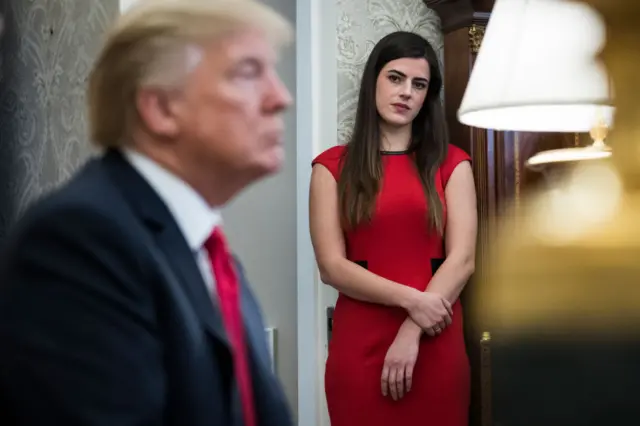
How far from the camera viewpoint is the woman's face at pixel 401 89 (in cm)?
201

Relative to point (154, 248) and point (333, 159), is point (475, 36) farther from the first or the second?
point (154, 248)

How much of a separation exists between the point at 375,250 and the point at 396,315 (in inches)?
6.7

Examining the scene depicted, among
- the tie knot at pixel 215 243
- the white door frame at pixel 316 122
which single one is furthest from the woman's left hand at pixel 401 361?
the tie knot at pixel 215 243

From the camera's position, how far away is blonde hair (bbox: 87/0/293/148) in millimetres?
718

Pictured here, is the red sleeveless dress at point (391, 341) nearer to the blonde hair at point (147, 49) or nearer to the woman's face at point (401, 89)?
the woman's face at point (401, 89)

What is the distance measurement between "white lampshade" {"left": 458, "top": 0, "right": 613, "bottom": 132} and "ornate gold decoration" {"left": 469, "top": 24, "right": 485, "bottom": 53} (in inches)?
50.4

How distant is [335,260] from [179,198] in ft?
3.93

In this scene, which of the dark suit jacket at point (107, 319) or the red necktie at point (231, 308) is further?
the red necktie at point (231, 308)

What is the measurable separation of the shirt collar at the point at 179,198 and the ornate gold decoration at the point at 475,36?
1.57m

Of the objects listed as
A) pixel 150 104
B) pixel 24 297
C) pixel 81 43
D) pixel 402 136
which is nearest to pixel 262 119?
pixel 150 104

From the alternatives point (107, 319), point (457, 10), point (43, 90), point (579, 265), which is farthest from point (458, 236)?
point (107, 319)

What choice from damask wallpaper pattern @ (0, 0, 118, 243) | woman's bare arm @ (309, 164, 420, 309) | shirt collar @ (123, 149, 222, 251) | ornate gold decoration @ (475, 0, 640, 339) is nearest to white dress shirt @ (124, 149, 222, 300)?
shirt collar @ (123, 149, 222, 251)

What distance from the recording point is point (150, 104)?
0.73 meters

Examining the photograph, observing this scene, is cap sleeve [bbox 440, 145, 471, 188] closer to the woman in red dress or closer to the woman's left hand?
the woman in red dress
